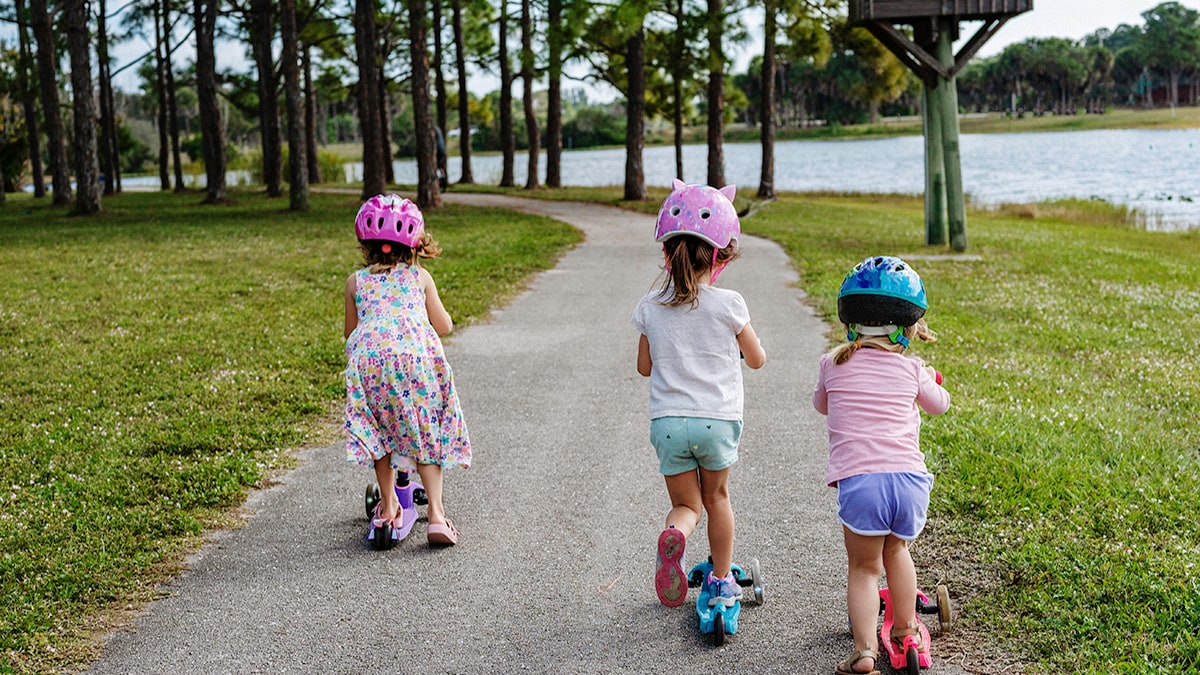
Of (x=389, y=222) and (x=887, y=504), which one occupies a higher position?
(x=389, y=222)

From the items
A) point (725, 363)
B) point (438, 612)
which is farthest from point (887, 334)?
point (438, 612)

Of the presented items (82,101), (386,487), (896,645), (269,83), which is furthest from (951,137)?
(269,83)

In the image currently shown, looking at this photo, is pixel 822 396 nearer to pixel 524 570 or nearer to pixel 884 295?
pixel 884 295

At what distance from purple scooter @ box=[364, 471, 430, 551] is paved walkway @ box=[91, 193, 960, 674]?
66mm

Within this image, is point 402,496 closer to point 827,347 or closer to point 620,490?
point 620,490

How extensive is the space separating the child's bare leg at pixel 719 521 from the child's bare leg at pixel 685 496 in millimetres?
36

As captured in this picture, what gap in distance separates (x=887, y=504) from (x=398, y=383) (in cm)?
234

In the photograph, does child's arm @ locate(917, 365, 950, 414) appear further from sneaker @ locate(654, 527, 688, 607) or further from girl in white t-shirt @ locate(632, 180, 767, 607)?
sneaker @ locate(654, 527, 688, 607)

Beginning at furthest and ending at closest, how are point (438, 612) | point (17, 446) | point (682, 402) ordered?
point (17, 446), point (438, 612), point (682, 402)

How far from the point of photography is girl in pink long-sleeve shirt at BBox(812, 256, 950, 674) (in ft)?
11.6

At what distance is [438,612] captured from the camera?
4207 mm

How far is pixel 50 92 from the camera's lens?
2656cm

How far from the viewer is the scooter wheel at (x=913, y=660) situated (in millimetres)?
3564

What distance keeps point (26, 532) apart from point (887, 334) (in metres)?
4.11
